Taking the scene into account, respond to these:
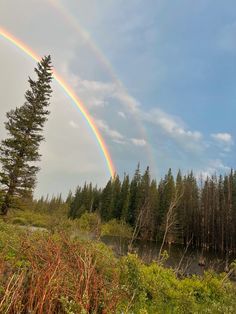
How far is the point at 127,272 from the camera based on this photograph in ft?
31.1

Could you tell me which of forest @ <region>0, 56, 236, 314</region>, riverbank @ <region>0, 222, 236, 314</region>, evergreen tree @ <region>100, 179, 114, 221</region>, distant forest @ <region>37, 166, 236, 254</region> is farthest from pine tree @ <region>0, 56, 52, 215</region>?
evergreen tree @ <region>100, 179, 114, 221</region>

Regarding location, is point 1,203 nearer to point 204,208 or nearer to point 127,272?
point 127,272

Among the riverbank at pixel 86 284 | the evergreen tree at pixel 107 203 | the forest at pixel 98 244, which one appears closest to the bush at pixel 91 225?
the forest at pixel 98 244

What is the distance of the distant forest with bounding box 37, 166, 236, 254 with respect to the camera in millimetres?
66938

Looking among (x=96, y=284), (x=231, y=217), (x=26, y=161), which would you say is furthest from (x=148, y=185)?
(x=96, y=284)

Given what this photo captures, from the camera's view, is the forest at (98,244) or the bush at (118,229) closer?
the forest at (98,244)

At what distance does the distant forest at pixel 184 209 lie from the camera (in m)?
66.9

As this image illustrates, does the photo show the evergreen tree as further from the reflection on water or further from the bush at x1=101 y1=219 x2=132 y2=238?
the reflection on water

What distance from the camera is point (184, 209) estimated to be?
243ft

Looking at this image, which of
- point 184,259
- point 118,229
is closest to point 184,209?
point 118,229

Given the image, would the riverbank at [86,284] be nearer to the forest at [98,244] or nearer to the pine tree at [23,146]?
the forest at [98,244]

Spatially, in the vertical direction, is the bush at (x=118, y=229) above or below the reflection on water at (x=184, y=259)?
above

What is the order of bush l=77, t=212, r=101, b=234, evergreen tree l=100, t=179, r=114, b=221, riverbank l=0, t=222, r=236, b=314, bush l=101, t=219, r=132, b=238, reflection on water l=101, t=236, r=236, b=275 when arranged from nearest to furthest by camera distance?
riverbank l=0, t=222, r=236, b=314 < bush l=77, t=212, r=101, b=234 < reflection on water l=101, t=236, r=236, b=275 < bush l=101, t=219, r=132, b=238 < evergreen tree l=100, t=179, r=114, b=221

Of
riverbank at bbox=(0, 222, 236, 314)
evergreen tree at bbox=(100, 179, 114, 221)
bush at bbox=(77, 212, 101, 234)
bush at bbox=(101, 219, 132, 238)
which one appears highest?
evergreen tree at bbox=(100, 179, 114, 221)
